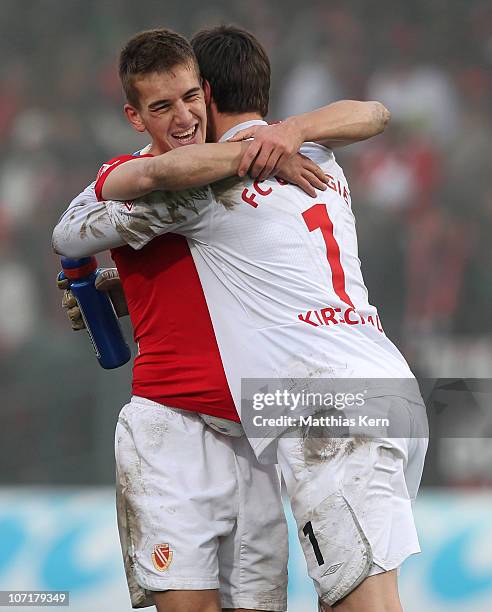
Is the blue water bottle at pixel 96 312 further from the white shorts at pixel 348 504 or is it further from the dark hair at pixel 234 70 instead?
the white shorts at pixel 348 504

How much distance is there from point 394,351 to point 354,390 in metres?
0.19

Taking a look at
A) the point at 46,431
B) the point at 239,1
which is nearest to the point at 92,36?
the point at 239,1

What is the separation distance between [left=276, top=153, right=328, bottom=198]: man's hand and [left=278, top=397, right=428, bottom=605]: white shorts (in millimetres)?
507

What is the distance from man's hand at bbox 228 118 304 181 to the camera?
2.24 meters

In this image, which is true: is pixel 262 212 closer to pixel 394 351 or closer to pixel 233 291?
→ pixel 233 291

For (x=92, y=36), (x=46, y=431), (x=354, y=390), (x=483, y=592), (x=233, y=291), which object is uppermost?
(x=92, y=36)

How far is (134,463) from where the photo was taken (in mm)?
2445

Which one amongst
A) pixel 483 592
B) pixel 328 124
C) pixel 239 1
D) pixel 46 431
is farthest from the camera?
pixel 239 1

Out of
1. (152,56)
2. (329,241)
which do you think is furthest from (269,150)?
(152,56)

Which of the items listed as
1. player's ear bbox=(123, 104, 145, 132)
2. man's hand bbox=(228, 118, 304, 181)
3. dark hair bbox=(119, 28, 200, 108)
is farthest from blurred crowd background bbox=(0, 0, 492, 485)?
man's hand bbox=(228, 118, 304, 181)

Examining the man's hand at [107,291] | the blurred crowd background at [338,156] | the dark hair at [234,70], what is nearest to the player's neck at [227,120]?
the dark hair at [234,70]

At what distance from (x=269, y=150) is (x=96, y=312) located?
74cm

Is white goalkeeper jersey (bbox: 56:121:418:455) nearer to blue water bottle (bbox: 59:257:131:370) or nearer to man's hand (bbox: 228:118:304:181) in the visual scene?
man's hand (bbox: 228:118:304:181)

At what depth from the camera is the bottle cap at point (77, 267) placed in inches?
104
